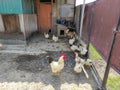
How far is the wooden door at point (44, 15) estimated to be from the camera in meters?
5.98

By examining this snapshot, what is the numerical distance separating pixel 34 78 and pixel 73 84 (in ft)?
3.10

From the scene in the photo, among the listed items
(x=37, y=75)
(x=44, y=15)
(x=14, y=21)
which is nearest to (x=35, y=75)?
(x=37, y=75)

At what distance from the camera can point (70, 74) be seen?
272 centimetres

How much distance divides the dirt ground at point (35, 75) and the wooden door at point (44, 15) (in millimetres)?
2986

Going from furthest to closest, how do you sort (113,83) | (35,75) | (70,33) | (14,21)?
(70,33)
(14,21)
(35,75)
(113,83)

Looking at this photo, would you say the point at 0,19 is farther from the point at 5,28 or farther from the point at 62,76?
the point at 62,76

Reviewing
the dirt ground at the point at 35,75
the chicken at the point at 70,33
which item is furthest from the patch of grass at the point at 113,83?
the chicken at the point at 70,33

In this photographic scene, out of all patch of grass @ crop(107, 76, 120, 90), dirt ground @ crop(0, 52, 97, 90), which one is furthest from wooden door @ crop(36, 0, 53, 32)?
patch of grass @ crop(107, 76, 120, 90)

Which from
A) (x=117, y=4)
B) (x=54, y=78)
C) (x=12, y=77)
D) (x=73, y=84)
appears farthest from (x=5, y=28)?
(x=117, y=4)

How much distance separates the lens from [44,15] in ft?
20.3

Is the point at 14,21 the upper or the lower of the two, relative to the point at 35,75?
upper

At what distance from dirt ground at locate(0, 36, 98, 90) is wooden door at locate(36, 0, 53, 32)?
299 centimetres

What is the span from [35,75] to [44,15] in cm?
436

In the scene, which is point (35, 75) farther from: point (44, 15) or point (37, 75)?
point (44, 15)
